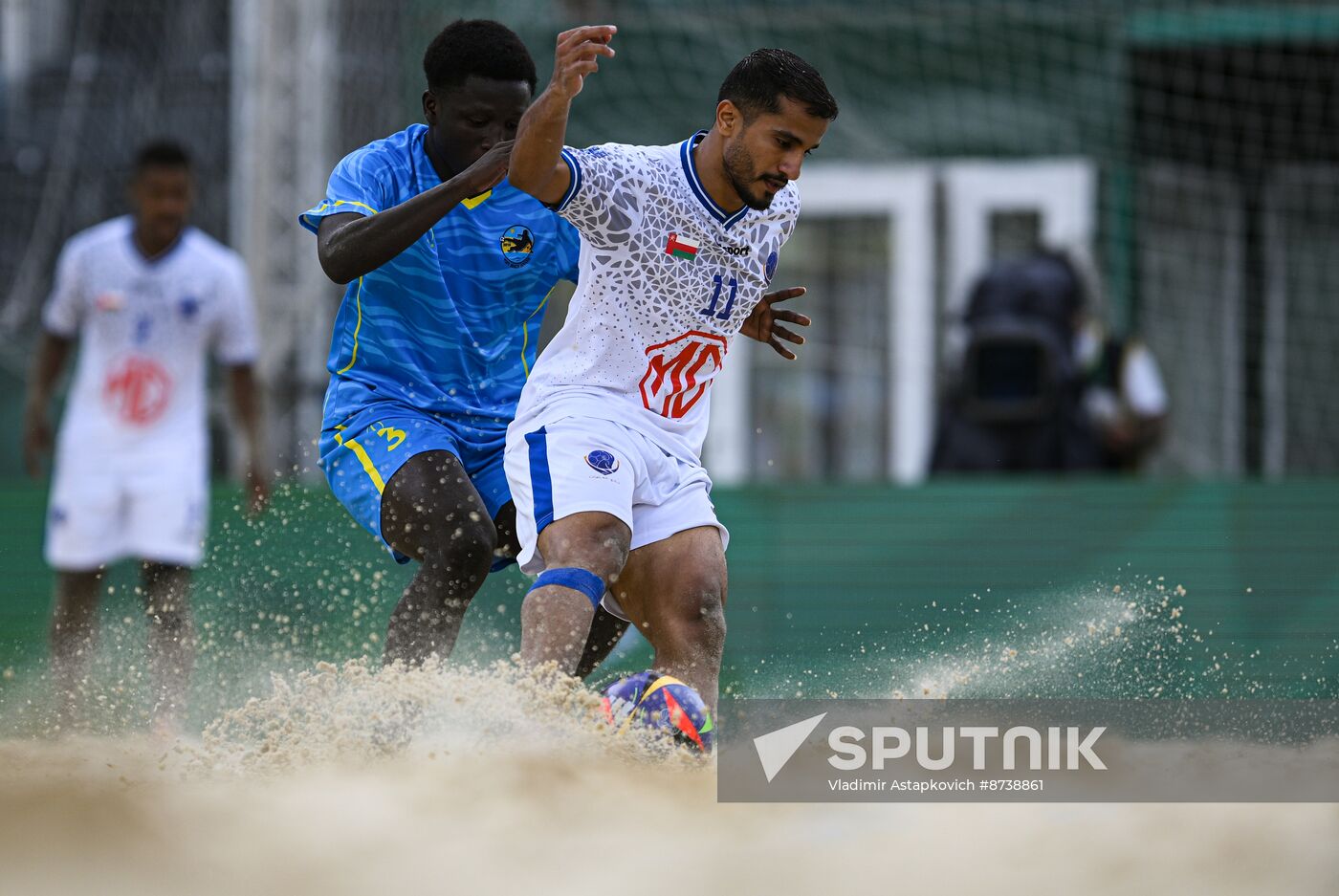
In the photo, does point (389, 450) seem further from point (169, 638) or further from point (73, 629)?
point (73, 629)

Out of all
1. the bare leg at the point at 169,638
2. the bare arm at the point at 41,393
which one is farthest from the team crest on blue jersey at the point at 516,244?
the bare arm at the point at 41,393

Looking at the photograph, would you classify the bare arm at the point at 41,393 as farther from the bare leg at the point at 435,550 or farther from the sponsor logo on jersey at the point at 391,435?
the bare leg at the point at 435,550

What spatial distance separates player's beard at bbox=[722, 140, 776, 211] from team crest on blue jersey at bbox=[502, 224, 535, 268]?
2.31 ft

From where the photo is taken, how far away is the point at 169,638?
6.50 metres

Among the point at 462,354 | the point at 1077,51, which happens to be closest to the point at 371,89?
the point at 1077,51

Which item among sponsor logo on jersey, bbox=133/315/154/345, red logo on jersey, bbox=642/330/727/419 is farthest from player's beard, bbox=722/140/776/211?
sponsor logo on jersey, bbox=133/315/154/345

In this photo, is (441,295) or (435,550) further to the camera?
(441,295)

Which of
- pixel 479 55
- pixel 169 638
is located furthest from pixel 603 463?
pixel 169 638

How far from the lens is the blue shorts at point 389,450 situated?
479cm

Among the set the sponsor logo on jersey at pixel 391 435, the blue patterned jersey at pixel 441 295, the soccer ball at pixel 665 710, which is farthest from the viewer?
the blue patterned jersey at pixel 441 295

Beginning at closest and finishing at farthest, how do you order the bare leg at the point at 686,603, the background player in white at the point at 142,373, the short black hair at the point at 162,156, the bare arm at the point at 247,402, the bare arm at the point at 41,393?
1. the bare leg at the point at 686,603
2. the short black hair at the point at 162,156
3. the background player in white at the point at 142,373
4. the bare arm at the point at 41,393
5. the bare arm at the point at 247,402

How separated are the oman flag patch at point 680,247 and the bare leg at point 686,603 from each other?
732mm

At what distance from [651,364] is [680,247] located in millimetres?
325

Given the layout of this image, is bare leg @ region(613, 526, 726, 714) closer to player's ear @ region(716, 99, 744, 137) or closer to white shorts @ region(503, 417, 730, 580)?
white shorts @ region(503, 417, 730, 580)
